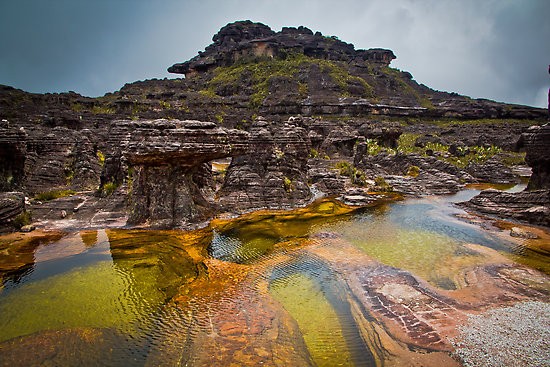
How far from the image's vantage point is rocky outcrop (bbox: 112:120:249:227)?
13789mm

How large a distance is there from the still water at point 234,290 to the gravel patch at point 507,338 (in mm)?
522

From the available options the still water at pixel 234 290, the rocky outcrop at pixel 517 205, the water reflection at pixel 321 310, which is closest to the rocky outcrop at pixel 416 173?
the rocky outcrop at pixel 517 205

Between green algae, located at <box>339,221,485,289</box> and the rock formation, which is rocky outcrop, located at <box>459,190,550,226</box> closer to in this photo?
the rock formation

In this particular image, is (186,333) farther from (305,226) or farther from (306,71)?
(306,71)

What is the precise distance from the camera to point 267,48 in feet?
329

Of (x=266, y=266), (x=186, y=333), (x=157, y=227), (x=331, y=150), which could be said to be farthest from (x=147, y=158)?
(x=331, y=150)

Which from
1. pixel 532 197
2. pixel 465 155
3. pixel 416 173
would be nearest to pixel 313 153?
pixel 416 173

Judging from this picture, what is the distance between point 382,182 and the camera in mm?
28859

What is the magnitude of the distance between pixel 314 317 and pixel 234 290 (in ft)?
7.84

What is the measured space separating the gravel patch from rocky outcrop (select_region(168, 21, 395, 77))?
326 feet

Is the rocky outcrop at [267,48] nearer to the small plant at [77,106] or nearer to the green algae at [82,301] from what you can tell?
the small plant at [77,106]

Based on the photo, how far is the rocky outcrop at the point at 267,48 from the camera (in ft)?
330

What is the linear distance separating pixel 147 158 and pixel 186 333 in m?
8.86

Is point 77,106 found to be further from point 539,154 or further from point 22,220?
point 539,154
